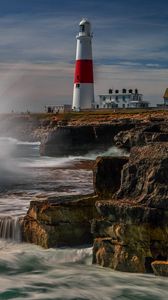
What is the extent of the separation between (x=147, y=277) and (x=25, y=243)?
4729 mm

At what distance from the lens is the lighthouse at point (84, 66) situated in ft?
242

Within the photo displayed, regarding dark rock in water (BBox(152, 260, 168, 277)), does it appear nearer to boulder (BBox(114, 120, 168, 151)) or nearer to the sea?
the sea

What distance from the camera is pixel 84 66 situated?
240 feet

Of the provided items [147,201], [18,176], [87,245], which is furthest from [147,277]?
[18,176]

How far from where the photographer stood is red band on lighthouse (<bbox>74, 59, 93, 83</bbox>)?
7331 centimetres

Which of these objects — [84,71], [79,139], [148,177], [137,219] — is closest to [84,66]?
[84,71]

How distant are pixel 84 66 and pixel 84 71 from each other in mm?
915

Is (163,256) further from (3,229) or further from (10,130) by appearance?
(10,130)

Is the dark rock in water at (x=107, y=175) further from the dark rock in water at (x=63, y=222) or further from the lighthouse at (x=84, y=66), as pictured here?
the lighthouse at (x=84, y=66)

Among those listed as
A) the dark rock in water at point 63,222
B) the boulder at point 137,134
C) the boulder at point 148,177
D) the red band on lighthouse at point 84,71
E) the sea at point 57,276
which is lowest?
the sea at point 57,276

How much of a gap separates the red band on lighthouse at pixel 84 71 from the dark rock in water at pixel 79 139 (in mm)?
19172

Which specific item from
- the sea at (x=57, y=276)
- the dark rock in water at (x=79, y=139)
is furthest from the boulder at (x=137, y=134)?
the sea at (x=57, y=276)

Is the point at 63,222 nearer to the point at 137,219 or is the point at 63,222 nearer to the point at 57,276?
the point at 57,276

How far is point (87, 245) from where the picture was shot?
1469cm
